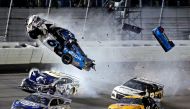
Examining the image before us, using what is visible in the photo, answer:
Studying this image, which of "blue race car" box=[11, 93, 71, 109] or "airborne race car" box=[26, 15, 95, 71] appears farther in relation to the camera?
"airborne race car" box=[26, 15, 95, 71]

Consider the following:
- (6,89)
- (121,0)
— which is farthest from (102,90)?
(121,0)

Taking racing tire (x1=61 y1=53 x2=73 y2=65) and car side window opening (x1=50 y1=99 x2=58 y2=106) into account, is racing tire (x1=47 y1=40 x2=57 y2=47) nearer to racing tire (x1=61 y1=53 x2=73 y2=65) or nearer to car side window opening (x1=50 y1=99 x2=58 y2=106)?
racing tire (x1=61 y1=53 x2=73 y2=65)

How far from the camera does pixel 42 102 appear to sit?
847 inches

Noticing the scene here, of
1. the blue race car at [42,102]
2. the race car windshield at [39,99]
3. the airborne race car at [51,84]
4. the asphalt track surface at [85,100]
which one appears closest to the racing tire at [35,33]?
the airborne race car at [51,84]

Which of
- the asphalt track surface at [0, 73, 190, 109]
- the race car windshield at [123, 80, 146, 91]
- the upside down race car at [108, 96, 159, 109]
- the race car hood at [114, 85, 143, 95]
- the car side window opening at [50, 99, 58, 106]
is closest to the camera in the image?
the upside down race car at [108, 96, 159, 109]

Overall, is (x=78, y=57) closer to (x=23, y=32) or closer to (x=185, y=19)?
(x=23, y=32)

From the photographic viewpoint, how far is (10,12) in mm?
38688

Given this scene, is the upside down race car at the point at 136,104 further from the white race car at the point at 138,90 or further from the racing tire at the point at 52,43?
the racing tire at the point at 52,43

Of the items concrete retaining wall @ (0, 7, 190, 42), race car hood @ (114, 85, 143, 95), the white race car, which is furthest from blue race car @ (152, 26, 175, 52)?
concrete retaining wall @ (0, 7, 190, 42)

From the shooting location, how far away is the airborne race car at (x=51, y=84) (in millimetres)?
26453

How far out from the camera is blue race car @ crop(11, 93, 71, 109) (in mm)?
21234

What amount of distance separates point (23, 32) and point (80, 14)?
518 cm

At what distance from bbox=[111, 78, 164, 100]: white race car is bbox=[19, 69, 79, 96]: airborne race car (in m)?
2.14

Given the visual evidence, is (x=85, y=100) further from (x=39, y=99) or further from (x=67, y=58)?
(x=39, y=99)
